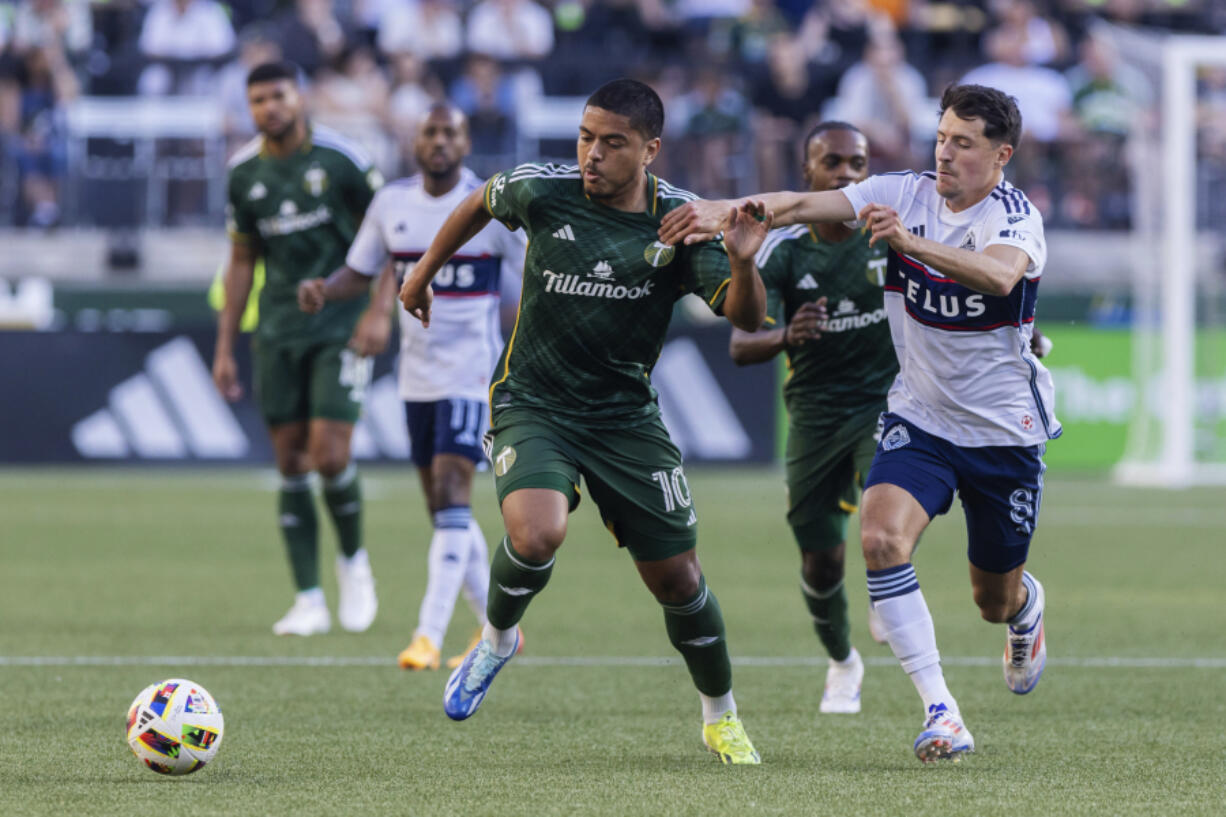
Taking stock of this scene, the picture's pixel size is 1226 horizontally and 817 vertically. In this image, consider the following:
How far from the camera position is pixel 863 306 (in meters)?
7.38

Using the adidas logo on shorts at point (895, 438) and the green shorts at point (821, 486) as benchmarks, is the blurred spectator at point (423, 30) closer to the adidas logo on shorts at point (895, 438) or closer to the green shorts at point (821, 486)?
the green shorts at point (821, 486)

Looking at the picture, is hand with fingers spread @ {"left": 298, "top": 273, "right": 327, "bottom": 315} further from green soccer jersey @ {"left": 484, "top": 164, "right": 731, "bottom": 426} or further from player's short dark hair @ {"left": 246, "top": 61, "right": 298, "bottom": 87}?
green soccer jersey @ {"left": 484, "top": 164, "right": 731, "bottom": 426}

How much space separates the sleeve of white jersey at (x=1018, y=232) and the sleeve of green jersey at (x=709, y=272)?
823 millimetres

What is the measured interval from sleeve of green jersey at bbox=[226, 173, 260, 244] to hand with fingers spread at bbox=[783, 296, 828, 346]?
3624mm

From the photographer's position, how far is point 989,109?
234 inches

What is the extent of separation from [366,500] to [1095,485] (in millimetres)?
7455

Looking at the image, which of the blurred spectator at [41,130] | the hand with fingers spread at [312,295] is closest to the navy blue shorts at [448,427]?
the hand with fingers spread at [312,295]

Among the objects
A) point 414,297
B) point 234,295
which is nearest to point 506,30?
point 234,295

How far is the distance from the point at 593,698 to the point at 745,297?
2.38 metres

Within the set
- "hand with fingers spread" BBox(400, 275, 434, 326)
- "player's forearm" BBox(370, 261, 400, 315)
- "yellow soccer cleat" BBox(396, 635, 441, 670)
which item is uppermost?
"hand with fingers spread" BBox(400, 275, 434, 326)

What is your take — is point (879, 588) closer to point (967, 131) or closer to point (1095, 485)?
point (967, 131)

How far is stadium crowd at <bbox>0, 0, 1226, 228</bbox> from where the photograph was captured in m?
19.4

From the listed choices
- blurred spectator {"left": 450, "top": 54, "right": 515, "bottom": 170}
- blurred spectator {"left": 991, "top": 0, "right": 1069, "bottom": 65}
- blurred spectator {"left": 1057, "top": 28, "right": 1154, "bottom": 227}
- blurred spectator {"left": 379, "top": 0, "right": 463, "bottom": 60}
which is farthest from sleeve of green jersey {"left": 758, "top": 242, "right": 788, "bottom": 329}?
blurred spectator {"left": 991, "top": 0, "right": 1069, "bottom": 65}

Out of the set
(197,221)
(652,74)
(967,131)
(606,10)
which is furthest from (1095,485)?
(967,131)
